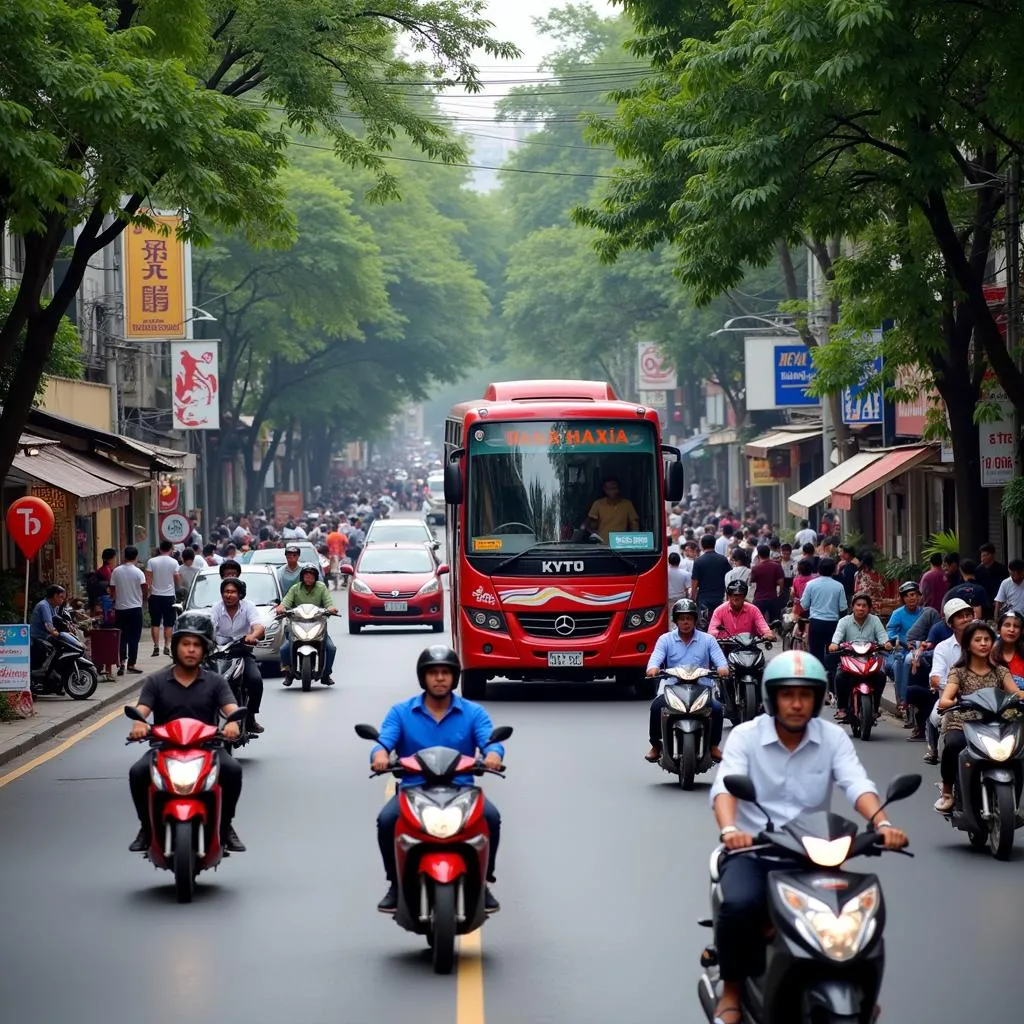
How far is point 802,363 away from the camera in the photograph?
40.2 metres

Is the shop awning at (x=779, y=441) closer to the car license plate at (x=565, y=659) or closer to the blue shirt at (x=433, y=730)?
the car license plate at (x=565, y=659)

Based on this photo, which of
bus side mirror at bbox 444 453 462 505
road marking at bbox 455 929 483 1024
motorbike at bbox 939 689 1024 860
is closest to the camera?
road marking at bbox 455 929 483 1024

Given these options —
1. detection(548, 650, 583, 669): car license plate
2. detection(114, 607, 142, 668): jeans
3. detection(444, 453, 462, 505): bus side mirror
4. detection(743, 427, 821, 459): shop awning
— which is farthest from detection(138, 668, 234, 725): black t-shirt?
detection(743, 427, 821, 459): shop awning

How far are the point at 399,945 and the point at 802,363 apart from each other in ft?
105

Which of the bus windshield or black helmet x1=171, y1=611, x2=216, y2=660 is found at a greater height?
the bus windshield

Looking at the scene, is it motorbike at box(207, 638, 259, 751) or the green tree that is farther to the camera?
motorbike at box(207, 638, 259, 751)

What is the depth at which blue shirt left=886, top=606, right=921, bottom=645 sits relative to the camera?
1806 centimetres

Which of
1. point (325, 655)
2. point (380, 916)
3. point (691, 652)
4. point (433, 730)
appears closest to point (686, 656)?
point (691, 652)

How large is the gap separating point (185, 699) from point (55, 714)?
1074 cm

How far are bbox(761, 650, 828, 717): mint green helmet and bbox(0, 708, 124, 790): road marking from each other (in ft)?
33.8

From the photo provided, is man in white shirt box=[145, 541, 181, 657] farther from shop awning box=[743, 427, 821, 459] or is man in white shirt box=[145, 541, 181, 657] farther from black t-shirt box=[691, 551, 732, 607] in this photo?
shop awning box=[743, 427, 821, 459]

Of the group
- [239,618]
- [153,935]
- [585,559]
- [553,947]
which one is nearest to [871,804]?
[553,947]

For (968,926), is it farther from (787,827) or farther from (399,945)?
(787,827)

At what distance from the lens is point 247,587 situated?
27.0 m
